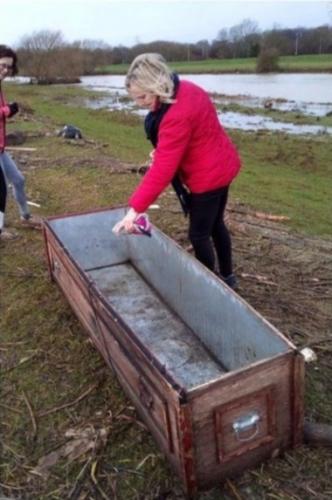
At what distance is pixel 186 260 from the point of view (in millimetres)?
3254

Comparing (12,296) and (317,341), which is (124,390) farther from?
(12,296)

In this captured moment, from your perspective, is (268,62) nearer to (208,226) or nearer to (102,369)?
(208,226)

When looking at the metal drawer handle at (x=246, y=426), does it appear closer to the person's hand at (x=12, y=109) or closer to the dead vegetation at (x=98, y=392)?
the dead vegetation at (x=98, y=392)

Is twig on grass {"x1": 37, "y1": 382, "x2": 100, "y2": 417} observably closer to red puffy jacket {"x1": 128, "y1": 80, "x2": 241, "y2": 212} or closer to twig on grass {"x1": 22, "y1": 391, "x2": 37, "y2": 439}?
twig on grass {"x1": 22, "y1": 391, "x2": 37, "y2": 439}

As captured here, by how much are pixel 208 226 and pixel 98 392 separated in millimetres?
1259

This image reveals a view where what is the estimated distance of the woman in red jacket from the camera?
8.87 feet

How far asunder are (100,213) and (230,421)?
2.52 metres

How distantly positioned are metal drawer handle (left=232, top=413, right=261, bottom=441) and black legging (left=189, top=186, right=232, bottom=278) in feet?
4.71

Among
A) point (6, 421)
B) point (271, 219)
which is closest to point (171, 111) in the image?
point (6, 421)

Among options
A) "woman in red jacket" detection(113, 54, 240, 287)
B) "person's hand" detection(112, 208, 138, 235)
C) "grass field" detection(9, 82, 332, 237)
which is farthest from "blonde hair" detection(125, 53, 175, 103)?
"grass field" detection(9, 82, 332, 237)

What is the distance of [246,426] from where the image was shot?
7.00ft

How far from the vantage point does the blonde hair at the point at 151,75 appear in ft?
8.74

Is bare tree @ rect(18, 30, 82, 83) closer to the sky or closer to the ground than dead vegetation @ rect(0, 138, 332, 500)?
closer to the sky

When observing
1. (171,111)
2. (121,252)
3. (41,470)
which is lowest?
(41,470)
